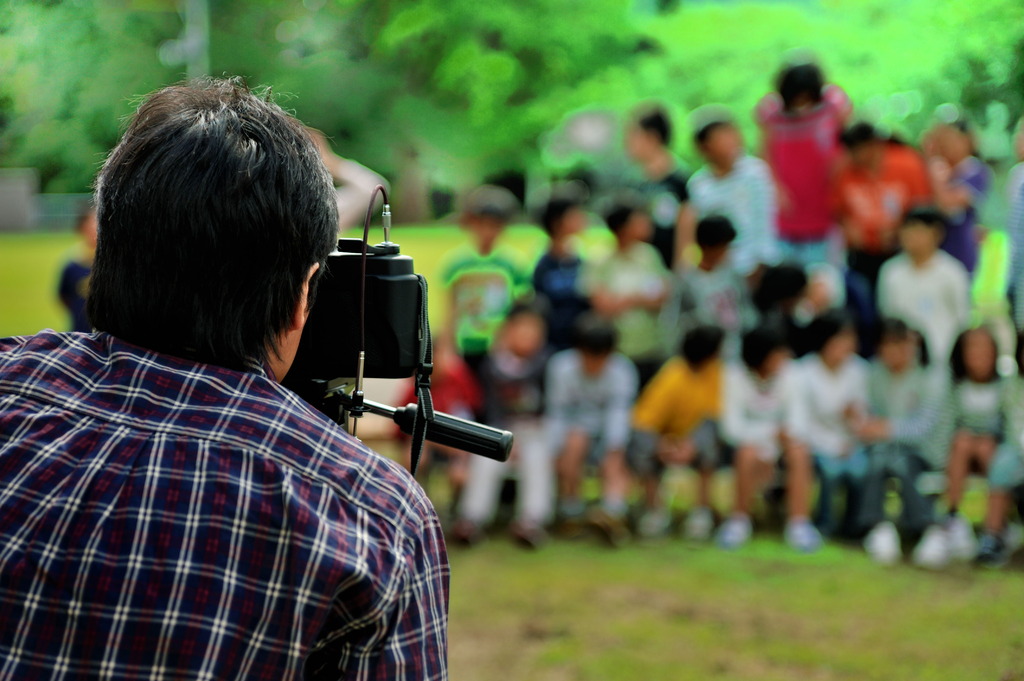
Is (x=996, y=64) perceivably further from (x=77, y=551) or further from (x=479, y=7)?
(x=77, y=551)

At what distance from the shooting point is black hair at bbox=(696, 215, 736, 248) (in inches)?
144

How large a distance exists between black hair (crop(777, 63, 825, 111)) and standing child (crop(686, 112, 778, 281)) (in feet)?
0.68

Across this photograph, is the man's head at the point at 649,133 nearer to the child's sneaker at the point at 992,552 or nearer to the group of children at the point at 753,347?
the group of children at the point at 753,347

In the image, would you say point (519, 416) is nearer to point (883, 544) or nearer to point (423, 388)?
point (883, 544)

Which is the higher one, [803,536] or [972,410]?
[972,410]

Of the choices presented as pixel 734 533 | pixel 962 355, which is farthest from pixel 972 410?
pixel 734 533

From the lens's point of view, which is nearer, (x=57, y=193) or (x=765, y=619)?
(x=765, y=619)

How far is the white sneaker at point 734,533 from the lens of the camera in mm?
3371

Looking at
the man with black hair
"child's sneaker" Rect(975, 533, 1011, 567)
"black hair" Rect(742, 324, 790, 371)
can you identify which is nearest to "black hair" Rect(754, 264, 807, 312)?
"black hair" Rect(742, 324, 790, 371)

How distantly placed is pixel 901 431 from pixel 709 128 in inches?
46.9

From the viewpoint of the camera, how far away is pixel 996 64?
1837 millimetres

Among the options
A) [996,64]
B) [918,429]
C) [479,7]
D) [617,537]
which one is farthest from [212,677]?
[918,429]

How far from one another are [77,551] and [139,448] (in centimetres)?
8

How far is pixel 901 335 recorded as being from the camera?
3490 millimetres
